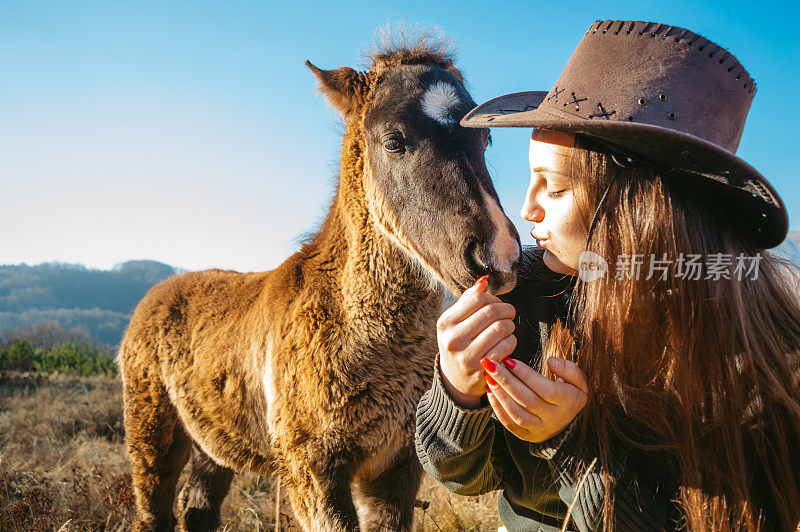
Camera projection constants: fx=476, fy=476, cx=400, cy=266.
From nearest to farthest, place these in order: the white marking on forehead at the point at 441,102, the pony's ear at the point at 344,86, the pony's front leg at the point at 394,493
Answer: the white marking on forehead at the point at 441,102 < the pony's front leg at the point at 394,493 < the pony's ear at the point at 344,86

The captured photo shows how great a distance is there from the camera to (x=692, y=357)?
4.36ft

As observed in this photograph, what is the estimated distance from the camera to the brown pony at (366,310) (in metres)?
2.36

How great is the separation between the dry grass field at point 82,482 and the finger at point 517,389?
2141 mm

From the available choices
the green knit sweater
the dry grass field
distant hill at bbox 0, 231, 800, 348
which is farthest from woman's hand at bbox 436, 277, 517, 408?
distant hill at bbox 0, 231, 800, 348

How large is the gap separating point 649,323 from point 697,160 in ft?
1.50

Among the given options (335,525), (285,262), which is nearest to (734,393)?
(335,525)

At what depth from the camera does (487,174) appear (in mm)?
2447

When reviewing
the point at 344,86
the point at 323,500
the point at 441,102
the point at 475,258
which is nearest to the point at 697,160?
the point at 475,258

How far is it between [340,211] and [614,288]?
1.96m

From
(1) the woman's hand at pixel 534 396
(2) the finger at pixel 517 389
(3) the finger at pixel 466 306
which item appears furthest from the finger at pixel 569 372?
(3) the finger at pixel 466 306

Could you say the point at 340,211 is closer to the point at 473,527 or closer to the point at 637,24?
the point at 637,24

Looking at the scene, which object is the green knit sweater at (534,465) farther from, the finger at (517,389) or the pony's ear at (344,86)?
the pony's ear at (344,86)

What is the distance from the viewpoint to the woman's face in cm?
143

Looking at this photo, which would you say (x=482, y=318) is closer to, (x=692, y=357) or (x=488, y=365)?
(x=488, y=365)
